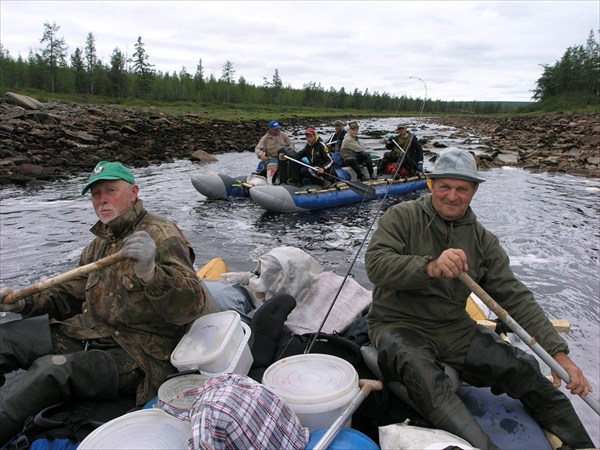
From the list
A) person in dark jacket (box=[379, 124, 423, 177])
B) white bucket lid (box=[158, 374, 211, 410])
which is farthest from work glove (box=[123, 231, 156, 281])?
person in dark jacket (box=[379, 124, 423, 177])

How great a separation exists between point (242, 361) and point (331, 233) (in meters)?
9.07

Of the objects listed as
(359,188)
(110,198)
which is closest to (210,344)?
(110,198)

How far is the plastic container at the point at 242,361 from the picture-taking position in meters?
3.29

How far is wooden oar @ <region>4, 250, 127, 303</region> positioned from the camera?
2.95 m

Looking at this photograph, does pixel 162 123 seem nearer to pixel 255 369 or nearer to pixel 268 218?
pixel 268 218

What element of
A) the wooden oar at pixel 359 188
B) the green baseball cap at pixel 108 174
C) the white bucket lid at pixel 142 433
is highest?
the green baseball cap at pixel 108 174

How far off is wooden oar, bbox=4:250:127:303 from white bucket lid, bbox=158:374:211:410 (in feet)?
2.99

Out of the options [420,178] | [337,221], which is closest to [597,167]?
[420,178]

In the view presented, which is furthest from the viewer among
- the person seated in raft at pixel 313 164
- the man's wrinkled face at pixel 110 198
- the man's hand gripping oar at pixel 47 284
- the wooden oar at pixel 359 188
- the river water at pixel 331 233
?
the person seated in raft at pixel 313 164

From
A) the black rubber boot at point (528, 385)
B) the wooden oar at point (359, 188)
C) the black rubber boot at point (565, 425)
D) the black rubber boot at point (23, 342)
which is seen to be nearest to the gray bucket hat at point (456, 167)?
the black rubber boot at point (528, 385)

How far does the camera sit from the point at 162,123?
126 ft

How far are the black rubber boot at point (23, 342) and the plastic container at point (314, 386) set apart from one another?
1.74 m

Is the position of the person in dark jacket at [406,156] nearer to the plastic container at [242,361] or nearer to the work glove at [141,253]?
the plastic container at [242,361]

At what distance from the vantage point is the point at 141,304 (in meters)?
3.30
